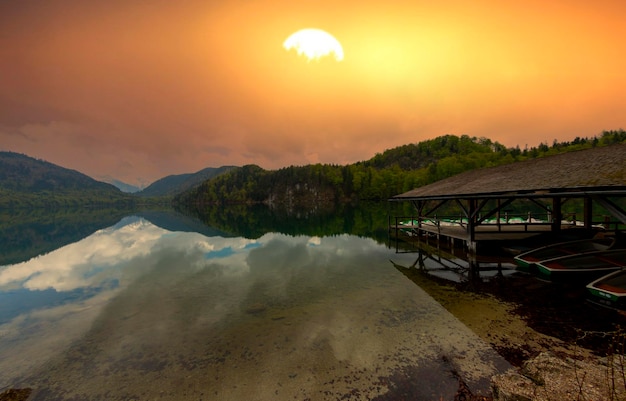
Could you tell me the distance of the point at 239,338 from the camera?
8.49 meters

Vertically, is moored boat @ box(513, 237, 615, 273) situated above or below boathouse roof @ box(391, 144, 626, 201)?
below

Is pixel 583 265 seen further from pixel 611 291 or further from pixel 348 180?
pixel 348 180

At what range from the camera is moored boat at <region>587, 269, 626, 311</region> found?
862 cm

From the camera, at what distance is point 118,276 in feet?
56.3

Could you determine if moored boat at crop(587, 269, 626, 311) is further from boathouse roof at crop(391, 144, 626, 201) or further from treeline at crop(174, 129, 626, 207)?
treeline at crop(174, 129, 626, 207)

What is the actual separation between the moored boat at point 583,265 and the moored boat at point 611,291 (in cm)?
176

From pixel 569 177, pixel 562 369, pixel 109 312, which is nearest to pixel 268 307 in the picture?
pixel 109 312

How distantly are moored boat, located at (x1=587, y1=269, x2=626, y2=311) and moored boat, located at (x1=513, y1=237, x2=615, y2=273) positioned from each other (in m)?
3.44

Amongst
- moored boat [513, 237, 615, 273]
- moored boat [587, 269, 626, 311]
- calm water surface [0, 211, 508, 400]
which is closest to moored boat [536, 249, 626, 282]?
moored boat [513, 237, 615, 273]

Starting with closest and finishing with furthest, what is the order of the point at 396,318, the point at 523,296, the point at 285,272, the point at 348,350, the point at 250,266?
the point at 348,350 → the point at 396,318 → the point at 523,296 → the point at 285,272 → the point at 250,266

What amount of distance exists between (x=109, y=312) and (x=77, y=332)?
168 cm

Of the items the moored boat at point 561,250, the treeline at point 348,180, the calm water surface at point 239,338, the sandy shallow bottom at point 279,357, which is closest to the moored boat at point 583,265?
the moored boat at point 561,250

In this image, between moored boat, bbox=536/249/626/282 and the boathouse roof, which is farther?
moored boat, bbox=536/249/626/282

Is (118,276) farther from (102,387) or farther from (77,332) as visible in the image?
(102,387)
